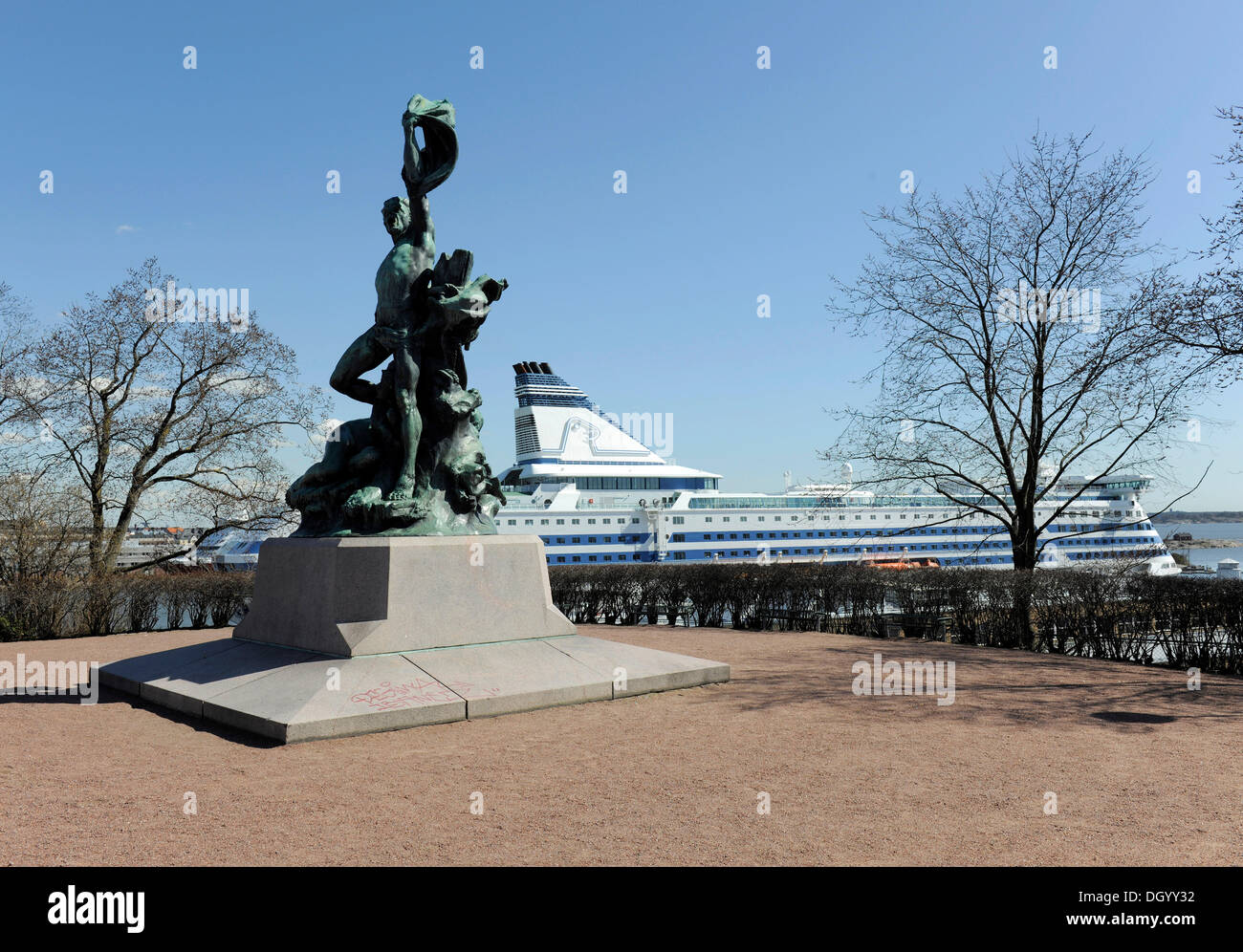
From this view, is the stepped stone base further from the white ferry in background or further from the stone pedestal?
the white ferry in background

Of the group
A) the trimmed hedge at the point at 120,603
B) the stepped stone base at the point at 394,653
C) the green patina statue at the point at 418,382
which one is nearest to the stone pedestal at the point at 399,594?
the stepped stone base at the point at 394,653

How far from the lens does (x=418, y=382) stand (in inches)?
390

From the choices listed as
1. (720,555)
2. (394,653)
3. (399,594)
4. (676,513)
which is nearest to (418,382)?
(399,594)

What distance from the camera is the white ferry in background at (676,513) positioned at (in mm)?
39312

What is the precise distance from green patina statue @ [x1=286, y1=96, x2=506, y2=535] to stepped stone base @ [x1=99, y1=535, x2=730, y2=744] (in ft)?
2.38

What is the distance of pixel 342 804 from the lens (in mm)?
4957

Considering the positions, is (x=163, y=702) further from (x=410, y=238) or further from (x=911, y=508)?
(x=911, y=508)

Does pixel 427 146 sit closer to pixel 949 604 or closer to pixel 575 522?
pixel 949 604

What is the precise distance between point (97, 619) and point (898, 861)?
58.3ft

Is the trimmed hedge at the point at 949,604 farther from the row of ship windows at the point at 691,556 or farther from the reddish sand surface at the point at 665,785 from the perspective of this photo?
the row of ship windows at the point at 691,556

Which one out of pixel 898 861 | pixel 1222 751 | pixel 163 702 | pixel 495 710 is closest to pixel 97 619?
pixel 163 702

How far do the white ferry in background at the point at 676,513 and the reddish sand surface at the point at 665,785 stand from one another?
30054 mm

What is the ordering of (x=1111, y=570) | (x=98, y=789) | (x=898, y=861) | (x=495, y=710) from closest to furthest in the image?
(x=898, y=861), (x=98, y=789), (x=495, y=710), (x=1111, y=570)

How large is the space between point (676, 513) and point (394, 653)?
3260 centimetres
